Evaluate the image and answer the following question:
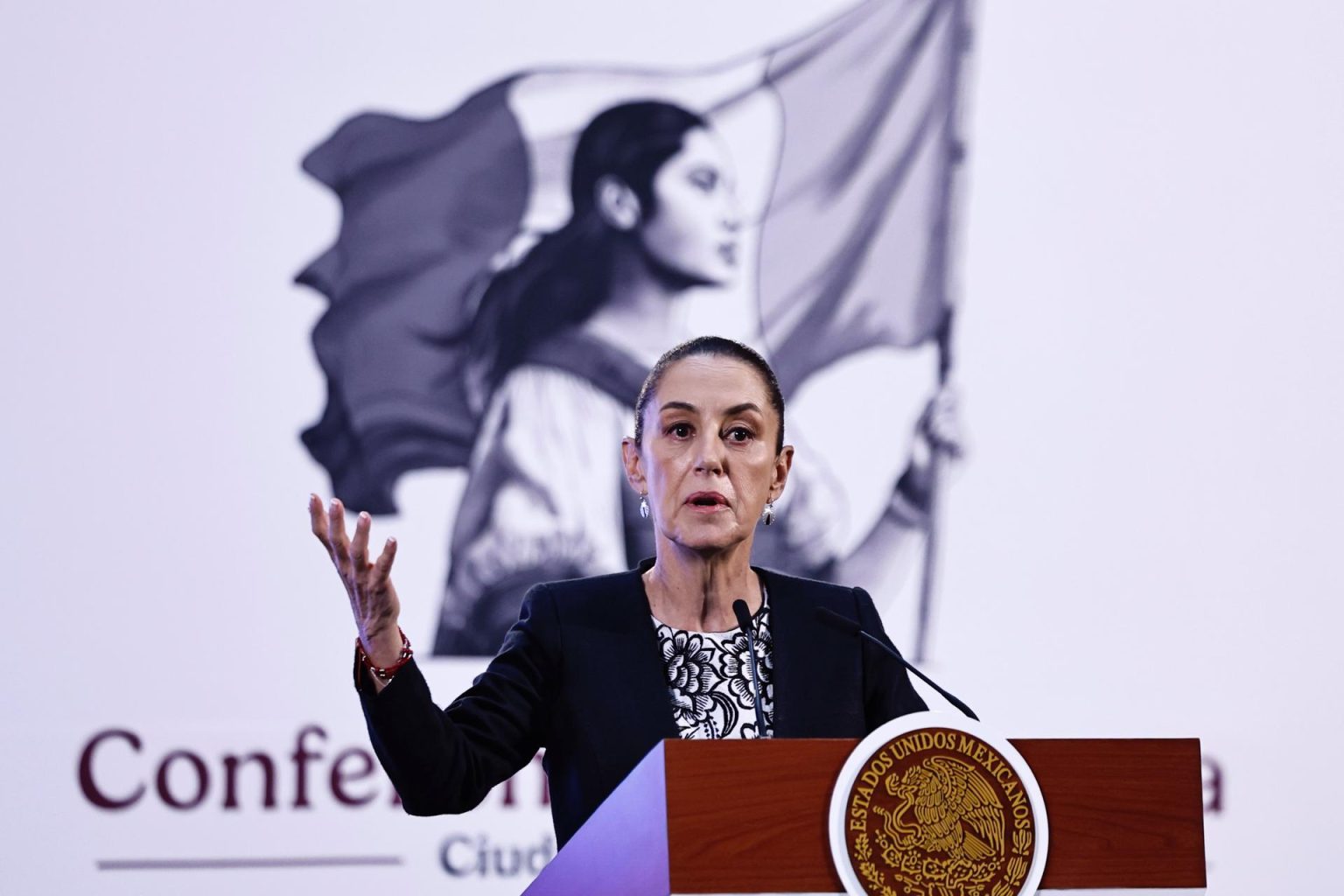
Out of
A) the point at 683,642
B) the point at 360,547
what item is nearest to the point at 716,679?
the point at 683,642

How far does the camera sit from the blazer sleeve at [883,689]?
246cm

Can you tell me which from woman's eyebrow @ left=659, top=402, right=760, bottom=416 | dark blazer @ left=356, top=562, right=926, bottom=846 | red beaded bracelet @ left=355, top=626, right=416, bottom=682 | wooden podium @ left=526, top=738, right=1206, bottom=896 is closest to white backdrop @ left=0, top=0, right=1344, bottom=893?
dark blazer @ left=356, top=562, right=926, bottom=846

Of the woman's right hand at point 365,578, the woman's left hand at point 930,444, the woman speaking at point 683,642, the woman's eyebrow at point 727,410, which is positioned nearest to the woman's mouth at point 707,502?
the woman speaking at point 683,642

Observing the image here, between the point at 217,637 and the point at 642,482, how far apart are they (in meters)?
1.46

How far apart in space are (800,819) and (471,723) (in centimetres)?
77

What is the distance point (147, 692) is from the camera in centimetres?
349

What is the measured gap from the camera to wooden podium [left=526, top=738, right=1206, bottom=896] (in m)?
1.54

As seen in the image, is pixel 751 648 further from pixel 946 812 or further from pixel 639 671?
pixel 946 812

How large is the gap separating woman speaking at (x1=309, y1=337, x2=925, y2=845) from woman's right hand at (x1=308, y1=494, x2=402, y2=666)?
0.23 metres

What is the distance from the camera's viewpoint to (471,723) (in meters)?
2.24

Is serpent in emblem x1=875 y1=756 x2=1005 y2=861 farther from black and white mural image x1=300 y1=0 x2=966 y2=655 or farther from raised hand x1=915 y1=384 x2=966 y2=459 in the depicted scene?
raised hand x1=915 y1=384 x2=966 y2=459

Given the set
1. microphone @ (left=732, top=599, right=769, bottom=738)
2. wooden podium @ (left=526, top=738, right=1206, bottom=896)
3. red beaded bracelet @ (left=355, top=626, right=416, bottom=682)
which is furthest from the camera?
microphone @ (left=732, top=599, right=769, bottom=738)

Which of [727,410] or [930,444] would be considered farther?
[930,444]

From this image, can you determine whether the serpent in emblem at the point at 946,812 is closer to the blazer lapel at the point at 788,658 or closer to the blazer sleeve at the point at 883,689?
the blazer lapel at the point at 788,658
